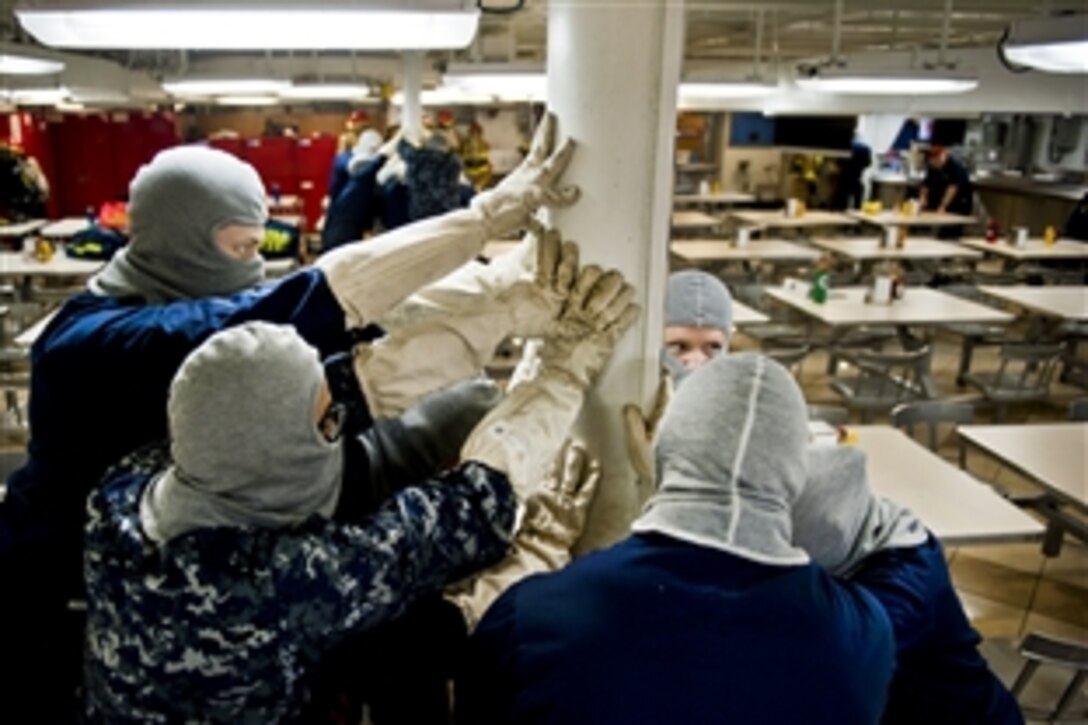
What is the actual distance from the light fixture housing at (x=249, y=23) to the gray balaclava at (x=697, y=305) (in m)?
0.92

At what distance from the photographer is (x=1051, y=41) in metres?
2.53

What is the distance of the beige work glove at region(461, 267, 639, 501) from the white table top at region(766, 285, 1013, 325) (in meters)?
3.80

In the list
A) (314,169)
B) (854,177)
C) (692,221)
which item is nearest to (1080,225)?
(692,221)

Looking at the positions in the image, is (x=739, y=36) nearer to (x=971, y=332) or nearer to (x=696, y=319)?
(x=971, y=332)

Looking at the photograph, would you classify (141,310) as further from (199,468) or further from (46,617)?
(46,617)

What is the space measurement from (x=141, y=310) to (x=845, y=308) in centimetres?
470

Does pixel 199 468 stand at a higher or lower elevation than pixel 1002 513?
higher

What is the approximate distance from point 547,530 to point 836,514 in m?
0.60

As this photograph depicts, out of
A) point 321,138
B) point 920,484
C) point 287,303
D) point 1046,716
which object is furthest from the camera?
point 321,138

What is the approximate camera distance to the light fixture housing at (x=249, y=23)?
1.55 meters

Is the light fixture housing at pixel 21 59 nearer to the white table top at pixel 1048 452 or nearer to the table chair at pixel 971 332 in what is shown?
the white table top at pixel 1048 452

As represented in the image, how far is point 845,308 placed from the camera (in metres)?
5.52

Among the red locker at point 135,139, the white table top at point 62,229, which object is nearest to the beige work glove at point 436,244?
the white table top at point 62,229

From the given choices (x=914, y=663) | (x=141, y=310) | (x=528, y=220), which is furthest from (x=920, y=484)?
(x=141, y=310)
